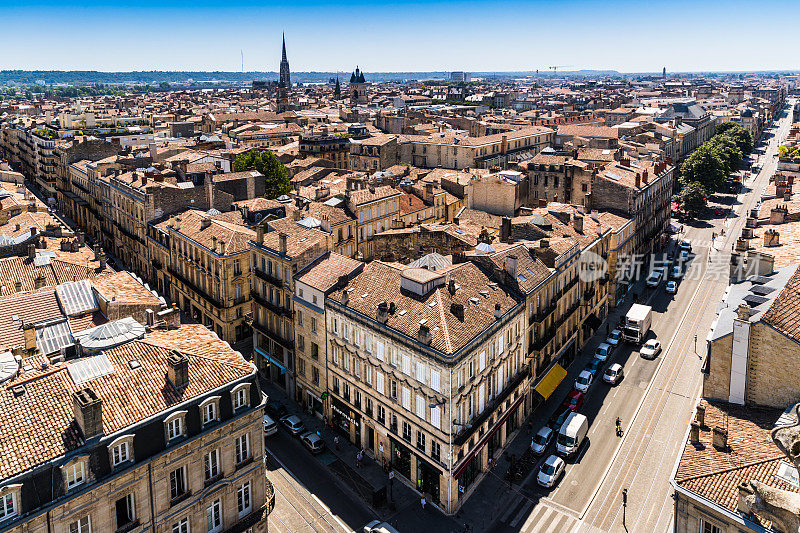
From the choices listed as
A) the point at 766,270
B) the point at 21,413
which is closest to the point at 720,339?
the point at 766,270

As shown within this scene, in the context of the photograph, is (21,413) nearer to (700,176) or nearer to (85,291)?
(85,291)

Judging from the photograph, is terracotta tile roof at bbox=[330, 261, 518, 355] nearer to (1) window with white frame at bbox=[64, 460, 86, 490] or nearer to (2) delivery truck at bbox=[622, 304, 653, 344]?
(1) window with white frame at bbox=[64, 460, 86, 490]

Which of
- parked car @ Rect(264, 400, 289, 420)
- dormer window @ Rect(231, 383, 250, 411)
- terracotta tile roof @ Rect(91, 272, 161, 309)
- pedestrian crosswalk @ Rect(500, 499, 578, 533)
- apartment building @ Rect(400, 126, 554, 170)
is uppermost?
apartment building @ Rect(400, 126, 554, 170)

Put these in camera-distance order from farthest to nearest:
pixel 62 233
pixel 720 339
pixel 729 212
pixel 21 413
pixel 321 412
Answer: pixel 729 212
pixel 62 233
pixel 321 412
pixel 720 339
pixel 21 413

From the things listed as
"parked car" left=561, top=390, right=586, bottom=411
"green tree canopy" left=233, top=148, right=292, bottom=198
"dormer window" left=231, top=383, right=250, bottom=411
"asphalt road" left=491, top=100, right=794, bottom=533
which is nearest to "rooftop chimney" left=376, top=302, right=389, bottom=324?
"dormer window" left=231, top=383, right=250, bottom=411

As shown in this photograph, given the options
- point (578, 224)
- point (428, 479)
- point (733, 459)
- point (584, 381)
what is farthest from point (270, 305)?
point (733, 459)

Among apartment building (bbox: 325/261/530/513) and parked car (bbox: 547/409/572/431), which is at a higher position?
apartment building (bbox: 325/261/530/513)
